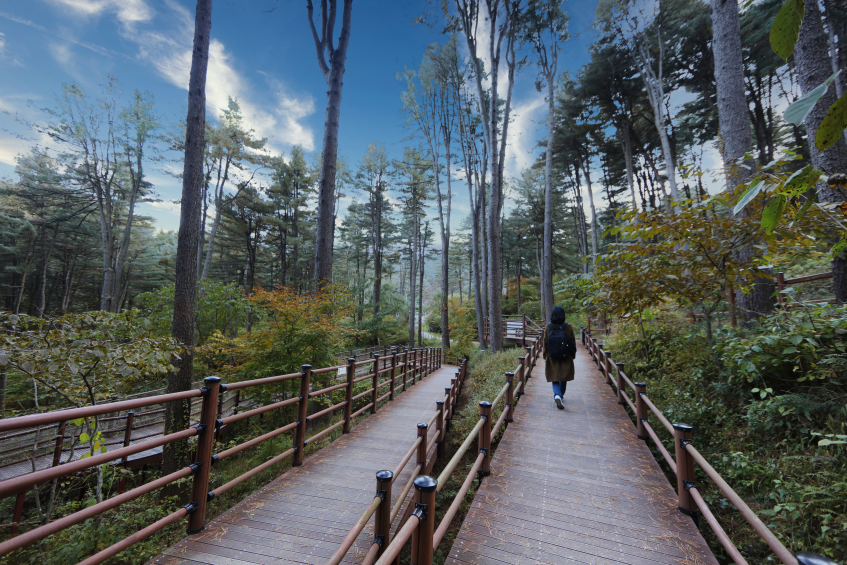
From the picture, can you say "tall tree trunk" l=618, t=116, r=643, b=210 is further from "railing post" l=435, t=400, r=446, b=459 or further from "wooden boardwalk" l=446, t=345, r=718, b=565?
"railing post" l=435, t=400, r=446, b=459

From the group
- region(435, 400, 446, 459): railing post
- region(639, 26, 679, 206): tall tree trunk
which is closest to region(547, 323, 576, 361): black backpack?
region(435, 400, 446, 459): railing post

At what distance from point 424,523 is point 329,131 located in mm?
8369

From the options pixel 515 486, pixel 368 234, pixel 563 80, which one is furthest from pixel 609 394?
pixel 368 234

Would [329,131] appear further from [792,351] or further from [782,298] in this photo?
[782,298]

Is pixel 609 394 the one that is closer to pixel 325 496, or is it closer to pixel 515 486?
pixel 515 486

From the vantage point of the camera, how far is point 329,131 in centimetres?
809

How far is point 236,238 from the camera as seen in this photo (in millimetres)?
22484

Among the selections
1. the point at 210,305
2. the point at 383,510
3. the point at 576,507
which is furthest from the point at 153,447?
the point at 210,305

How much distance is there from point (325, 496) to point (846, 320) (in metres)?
5.94

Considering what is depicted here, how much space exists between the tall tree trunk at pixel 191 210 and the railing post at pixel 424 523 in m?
5.10

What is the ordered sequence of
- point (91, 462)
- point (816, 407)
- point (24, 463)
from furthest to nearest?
point (24, 463) < point (816, 407) < point (91, 462)

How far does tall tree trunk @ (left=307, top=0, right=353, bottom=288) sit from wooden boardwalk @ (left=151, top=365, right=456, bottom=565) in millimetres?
4492

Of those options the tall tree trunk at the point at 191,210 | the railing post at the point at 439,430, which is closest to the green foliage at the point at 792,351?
the railing post at the point at 439,430

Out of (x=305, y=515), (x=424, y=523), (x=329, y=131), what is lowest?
→ (x=305, y=515)
